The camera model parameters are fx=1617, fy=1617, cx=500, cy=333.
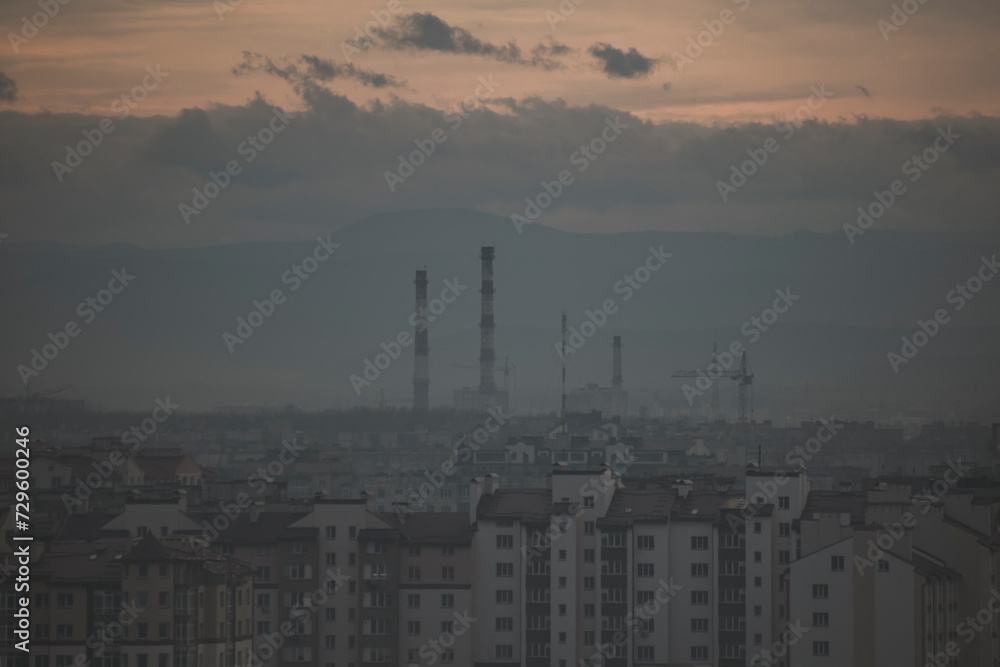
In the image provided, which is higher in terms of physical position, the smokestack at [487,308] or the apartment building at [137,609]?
the smokestack at [487,308]

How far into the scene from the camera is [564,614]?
42469 millimetres

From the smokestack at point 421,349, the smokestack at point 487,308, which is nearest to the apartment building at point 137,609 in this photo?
the smokestack at point 487,308

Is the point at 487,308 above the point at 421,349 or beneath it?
above

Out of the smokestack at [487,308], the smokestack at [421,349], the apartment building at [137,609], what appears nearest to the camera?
the apartment building at [137,609]

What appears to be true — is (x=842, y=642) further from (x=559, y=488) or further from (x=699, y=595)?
(x=559, y=488)

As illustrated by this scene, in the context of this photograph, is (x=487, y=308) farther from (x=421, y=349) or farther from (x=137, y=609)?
(x=137, y=609)

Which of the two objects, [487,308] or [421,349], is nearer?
[487,308]

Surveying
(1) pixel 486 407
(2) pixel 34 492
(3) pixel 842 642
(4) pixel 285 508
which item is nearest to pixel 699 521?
(3) pixel 842 642

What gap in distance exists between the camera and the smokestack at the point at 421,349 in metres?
180

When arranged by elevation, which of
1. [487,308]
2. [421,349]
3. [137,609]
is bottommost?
[137,609]

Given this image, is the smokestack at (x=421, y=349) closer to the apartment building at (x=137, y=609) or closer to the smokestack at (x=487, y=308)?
the smokestack at (x=487, y=308)

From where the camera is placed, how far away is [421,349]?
7136 inches

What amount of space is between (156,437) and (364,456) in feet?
112

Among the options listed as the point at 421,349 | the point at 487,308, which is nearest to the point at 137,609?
the point at 487,308
